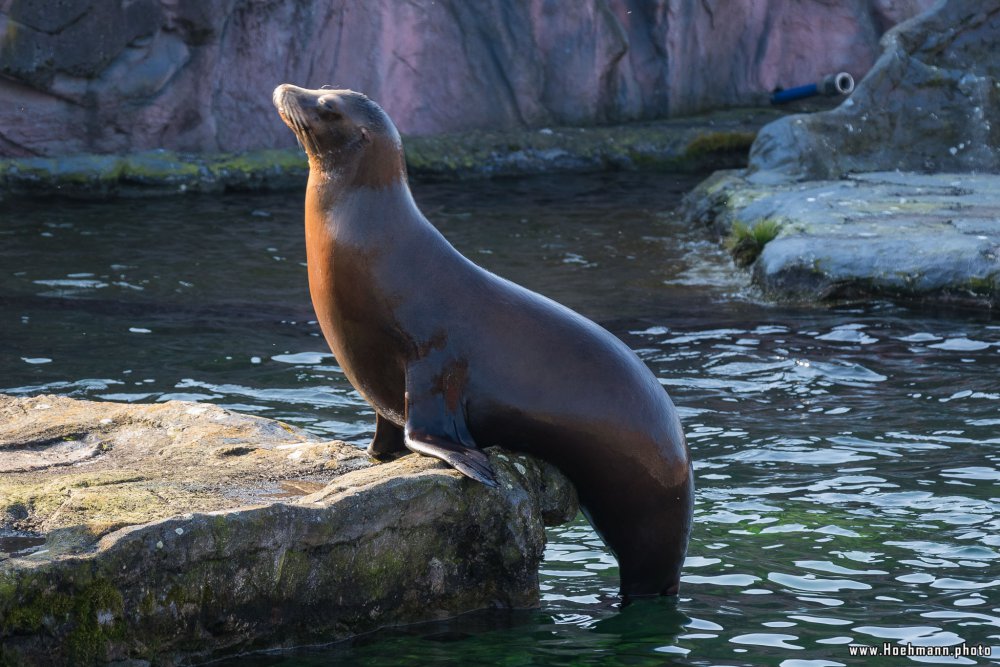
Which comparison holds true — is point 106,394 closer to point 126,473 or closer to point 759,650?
point 126,473

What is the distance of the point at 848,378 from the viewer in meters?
7.75

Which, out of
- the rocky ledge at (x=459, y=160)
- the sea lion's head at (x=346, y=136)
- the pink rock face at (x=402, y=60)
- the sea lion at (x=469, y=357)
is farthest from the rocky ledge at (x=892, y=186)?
the sea lion's head at (x=346, y=136)

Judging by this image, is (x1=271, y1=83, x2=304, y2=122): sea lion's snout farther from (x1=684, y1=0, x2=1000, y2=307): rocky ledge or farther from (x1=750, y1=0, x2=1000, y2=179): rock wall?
(x1=750, y1=0, x2=1000, y2=179): rock wall

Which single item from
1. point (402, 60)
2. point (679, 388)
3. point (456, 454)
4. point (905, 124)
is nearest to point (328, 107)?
point (456, 454)

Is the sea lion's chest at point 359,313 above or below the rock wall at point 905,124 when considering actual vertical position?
below

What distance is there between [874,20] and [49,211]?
12693 millimetres

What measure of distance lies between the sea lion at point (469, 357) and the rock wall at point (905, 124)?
933 cm

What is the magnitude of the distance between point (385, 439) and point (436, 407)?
0.45 m

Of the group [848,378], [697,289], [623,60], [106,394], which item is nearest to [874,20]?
[623,60]

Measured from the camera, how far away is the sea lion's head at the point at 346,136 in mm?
4535

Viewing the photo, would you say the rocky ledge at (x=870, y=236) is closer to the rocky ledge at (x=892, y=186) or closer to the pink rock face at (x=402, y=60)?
the rocky ledge at (x=892, y=186)

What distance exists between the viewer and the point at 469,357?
4.37 metres

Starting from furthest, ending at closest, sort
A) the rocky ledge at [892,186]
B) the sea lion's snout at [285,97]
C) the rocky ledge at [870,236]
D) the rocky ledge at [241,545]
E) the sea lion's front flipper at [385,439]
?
the rocky ledge at [892,186], the rocky ledge at [870,236], the sea lion's front flipper at [385,439], the sea lion's snout at [285,97], the rocky ledge at [241,545]

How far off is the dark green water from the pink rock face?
3.98 ft
